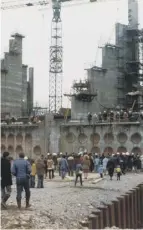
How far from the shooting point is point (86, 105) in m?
57.1

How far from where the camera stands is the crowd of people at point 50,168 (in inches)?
574

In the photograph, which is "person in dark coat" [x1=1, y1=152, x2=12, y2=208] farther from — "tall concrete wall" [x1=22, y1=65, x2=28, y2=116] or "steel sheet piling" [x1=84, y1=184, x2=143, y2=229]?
"tall concrete wall" [x1=22, y1=65, x2=28, y2=116]

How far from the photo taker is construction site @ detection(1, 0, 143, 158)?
48594mm

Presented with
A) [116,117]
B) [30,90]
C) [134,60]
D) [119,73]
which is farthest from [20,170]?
[30,90]

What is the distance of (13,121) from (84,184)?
30544 mm

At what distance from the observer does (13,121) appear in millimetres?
55938

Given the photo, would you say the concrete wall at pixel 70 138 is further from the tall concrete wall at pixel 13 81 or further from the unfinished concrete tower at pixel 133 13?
the unfinished concrete tower at pixel 133 13

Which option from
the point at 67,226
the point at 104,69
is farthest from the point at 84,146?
Result: the point at 67,226

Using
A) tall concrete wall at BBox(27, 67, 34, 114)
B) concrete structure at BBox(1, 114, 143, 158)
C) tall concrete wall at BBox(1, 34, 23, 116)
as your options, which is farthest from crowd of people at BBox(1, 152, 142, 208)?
tall concrete wall at BBox(27, 67, 34, 114)

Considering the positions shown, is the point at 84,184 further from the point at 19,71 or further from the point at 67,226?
the point at 19,71

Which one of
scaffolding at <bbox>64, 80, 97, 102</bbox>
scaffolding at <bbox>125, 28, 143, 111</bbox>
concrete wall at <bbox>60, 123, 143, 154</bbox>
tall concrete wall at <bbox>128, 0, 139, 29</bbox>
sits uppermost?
tall concrete wall at <bbox>128, 0, 139, 29</bbox>

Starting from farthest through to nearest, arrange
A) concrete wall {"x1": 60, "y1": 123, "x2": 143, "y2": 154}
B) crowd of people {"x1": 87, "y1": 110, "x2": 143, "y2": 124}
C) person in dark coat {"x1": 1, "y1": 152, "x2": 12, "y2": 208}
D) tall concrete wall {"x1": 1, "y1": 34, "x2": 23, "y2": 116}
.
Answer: tall concrete wall {"x1": 1, "y1": 34, "x2": 23, "y2": 116} → crowd of people {"x1": 87, "y1": 110, "x2": 143, "y2": 124} → concrete wall {"x1": 60, "y1": 123, "x2": 143, "y2": 154} → person in dark coat {"x1": 1, "y1": 152, "x2": 12, "y2": 208}

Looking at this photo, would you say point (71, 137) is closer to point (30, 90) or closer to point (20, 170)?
point (30, 90)

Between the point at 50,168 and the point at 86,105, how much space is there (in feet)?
94.4
